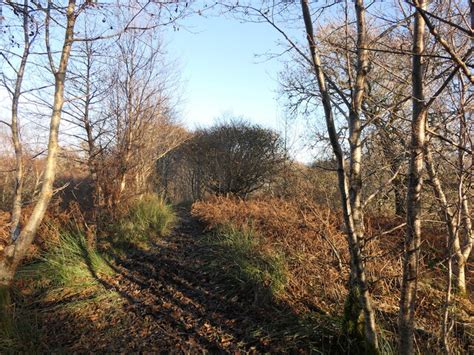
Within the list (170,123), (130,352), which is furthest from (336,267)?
(170,123)

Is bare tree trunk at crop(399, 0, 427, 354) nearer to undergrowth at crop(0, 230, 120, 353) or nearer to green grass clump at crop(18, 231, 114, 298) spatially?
undergrowth at crop(0, 230, 120, 353)

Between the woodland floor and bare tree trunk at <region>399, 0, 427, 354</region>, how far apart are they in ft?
4.29

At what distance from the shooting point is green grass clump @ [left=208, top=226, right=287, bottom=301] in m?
4.44

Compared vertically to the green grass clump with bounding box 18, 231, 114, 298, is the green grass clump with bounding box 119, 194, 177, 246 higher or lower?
higher

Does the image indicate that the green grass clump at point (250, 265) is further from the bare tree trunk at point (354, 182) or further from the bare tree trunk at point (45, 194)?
the bare tree trunk at point (45, 194)

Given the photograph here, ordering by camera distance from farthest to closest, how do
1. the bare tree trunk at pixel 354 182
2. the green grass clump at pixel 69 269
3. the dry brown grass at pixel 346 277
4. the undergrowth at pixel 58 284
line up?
the green grass clump at pixel 69 269 → the undergrowth at pixel 58 284 → the dry brown grass at pixel 346 277 → the bare tree trunk at pixel 354 182

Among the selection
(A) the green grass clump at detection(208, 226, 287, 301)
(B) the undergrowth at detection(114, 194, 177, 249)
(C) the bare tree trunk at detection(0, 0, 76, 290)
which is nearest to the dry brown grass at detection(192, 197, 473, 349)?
(A) the green grass clump at detection(208, 226, 287, 301)

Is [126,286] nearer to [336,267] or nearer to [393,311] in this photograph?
[336,267]

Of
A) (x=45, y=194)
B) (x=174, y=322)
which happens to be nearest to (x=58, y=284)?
(x=45, y=194)

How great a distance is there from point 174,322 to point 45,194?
2.38 meters

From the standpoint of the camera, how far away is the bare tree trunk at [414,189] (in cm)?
196

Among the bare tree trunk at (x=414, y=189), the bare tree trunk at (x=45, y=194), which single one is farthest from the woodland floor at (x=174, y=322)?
the bare tree trunk at (x=414, y=189)

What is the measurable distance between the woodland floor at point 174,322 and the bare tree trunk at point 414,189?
131 cm

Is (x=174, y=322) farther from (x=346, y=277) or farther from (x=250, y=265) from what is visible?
(x=346, y=277)
